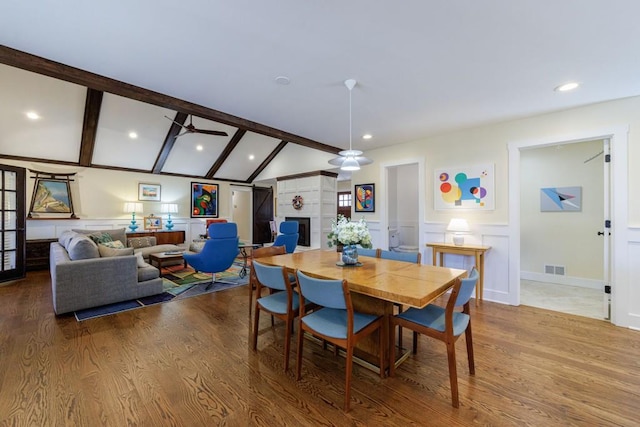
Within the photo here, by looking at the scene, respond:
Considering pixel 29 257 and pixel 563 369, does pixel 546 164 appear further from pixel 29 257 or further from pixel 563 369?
pixel 29 257

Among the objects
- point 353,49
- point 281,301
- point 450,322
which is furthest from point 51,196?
point 450,322

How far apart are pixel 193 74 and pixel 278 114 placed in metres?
1.20

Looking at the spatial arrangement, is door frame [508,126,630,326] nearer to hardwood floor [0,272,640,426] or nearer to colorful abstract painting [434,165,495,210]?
hardwood floor [0,272,640,426]

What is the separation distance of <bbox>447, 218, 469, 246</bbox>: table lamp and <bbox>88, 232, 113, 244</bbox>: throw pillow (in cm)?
607

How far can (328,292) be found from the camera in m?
1.77

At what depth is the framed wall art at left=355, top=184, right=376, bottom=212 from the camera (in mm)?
5160

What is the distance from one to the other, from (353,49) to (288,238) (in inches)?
140

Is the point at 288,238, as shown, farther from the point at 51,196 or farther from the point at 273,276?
the point at 51,196

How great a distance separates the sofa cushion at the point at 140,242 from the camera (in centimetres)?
601

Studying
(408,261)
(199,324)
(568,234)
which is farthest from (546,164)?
(199,324)

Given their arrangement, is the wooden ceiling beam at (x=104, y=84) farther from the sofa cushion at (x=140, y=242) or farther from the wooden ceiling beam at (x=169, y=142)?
the sofa cushion at (x=140, y=242)

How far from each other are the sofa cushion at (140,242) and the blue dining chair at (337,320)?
560 centimetres

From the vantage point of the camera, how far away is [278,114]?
3.55 m

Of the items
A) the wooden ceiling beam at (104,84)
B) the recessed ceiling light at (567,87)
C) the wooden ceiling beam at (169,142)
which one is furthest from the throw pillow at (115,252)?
the recessed ceiling light at (567,87)
